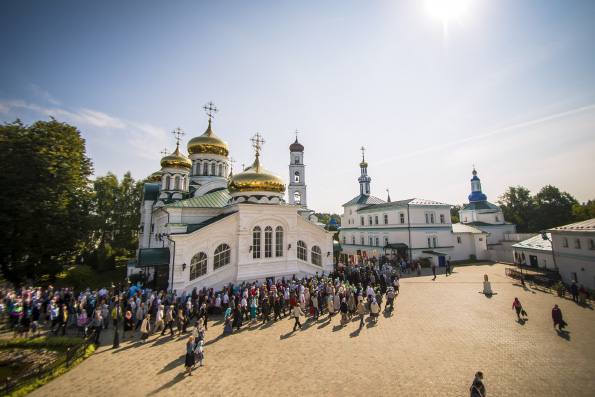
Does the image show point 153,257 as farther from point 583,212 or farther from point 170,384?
point 583,212

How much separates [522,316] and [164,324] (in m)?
16.1

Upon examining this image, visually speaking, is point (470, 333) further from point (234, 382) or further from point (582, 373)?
point (234, 382)

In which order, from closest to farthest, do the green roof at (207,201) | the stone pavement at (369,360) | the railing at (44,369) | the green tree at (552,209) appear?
1. the railing at (44,369)
2. the stone pavement at (369,360)
3. the green roof at (207,201)
4. the green tree at (552,209)

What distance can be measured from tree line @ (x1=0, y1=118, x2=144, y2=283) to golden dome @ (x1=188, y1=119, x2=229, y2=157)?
9755 mm

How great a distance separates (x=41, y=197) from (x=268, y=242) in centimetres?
1341

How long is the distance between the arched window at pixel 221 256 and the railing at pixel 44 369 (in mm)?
8113

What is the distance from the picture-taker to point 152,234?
25766mm

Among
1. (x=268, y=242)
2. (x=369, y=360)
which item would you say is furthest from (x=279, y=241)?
(x=369, y=360)

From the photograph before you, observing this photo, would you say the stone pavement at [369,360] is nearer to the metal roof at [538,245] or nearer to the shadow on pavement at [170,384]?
the shadow on pavement at [170,384]

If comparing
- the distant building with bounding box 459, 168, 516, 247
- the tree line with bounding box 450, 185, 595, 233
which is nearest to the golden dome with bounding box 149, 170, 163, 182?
the distant building with bounding box 459, 168, 516, 247

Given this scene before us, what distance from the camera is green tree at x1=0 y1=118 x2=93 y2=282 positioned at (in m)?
13.9

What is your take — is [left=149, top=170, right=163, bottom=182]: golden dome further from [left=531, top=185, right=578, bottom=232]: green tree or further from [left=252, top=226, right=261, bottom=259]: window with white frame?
[left=531, top=185, right=578, bottom=232]: green tree

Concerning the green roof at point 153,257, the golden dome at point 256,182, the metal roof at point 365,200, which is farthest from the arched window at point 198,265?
the metal roof at point 365,200

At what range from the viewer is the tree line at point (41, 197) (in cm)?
1387
